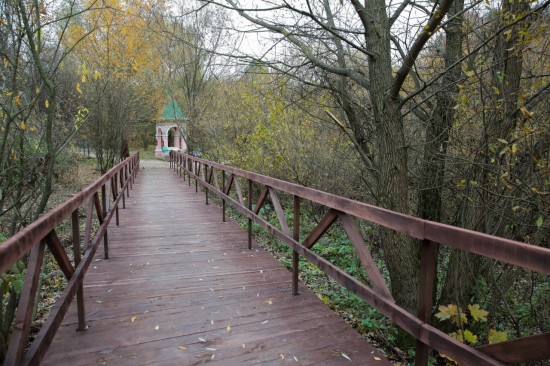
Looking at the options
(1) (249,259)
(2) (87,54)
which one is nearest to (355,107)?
(1) (249,259)

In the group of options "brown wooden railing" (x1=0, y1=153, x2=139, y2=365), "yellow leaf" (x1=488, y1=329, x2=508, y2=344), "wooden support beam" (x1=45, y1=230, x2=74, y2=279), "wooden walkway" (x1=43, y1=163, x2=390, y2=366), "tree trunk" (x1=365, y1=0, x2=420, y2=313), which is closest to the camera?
"brown wooden railing" (x1=0, y1=153, x2=139, y2=365)

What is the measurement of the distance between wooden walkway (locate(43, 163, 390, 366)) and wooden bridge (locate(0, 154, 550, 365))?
11mm

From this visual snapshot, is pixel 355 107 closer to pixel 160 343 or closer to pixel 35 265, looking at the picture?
pixel 160 343

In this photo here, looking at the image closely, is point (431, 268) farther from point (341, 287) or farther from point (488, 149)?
point (341, 287)

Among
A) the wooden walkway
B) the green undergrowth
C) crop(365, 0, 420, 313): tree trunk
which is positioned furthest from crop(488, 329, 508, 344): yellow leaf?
crop(365, 0, 420, 313): tree trunk

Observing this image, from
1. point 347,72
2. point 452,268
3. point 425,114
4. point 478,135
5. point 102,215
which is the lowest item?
point 452,268

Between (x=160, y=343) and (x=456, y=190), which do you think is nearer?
(x=160, y=343)

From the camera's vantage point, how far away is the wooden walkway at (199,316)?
277cm

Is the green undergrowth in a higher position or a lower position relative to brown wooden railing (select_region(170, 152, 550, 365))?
lower

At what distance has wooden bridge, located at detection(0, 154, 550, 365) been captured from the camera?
1.82 meters

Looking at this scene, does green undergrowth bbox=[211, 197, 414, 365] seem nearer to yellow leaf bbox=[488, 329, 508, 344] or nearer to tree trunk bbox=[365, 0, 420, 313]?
tree trunk bbox=[365, 0, 420, 313]

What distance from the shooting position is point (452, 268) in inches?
151

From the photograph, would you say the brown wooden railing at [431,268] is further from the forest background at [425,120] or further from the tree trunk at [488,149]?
the tree trunk at [488,149]

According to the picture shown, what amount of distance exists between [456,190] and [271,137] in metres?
4.97
